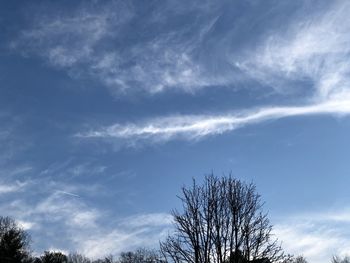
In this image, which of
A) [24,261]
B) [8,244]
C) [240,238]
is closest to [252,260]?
[240,238]

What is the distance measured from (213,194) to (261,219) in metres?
2.60

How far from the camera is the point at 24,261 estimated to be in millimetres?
68000

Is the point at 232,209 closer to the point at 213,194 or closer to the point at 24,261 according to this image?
the point at 213,194

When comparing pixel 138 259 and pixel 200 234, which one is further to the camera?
pixel 138 259

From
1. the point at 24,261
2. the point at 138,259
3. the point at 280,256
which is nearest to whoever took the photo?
the point at 280,256

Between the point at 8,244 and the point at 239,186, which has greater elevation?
the point at 8,244

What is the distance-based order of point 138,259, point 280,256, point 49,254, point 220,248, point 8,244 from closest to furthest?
point 220,248 < point 280,256 < point 8,244 < point 49,254 < point 138,259

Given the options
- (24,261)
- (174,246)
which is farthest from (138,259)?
(174,246)

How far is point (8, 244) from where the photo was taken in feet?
200

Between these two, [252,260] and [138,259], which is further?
[138,259]

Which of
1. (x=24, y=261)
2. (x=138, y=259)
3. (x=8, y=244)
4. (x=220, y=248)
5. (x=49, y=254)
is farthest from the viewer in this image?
(x=138, y=259)

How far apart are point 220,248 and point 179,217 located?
2.55 m

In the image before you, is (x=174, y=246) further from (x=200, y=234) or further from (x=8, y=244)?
(x=8, y=244)

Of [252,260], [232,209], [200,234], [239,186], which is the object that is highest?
[239,186]
